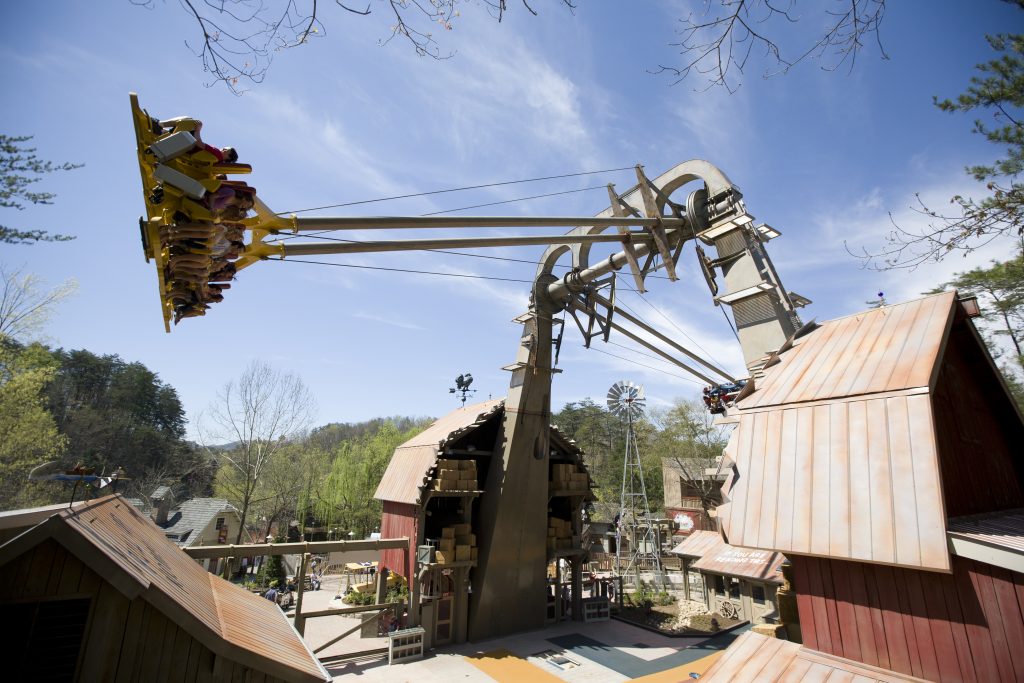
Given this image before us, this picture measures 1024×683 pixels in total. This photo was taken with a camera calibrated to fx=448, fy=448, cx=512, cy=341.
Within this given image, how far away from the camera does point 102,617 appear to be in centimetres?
428

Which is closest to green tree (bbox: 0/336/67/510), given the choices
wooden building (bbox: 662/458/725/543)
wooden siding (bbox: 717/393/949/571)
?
wooden siding (bbox: 717/393/949/571)

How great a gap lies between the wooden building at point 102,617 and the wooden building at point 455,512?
9311 millimetres

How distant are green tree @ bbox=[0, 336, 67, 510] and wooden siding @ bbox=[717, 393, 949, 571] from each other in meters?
24.1

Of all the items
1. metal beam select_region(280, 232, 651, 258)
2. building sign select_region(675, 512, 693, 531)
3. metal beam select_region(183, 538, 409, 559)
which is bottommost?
building sign select_region(675, 512, 693, 531)

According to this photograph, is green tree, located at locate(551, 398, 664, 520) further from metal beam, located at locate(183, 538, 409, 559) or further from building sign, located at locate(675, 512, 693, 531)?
metal beam, located at locate(183, 538, 409, 559)

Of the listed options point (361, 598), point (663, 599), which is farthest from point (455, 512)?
point (663, 599)

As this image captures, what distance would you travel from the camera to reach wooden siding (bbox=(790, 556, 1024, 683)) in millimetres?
4398

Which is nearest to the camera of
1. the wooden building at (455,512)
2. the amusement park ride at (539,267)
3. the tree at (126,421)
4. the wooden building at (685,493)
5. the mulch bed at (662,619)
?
the amusement park ride at (539,267)

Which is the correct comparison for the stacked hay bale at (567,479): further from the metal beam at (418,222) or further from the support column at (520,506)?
the metal beam at (418,222)

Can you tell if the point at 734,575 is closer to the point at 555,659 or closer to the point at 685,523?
the point at 555,659

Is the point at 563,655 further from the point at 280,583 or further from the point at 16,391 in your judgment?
the point at 16,391

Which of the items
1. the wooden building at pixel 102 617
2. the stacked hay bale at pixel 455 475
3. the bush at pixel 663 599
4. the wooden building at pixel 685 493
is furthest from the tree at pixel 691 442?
the wooden building at pixel 102 617

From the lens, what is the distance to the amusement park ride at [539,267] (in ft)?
12.8

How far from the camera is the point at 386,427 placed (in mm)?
38344
